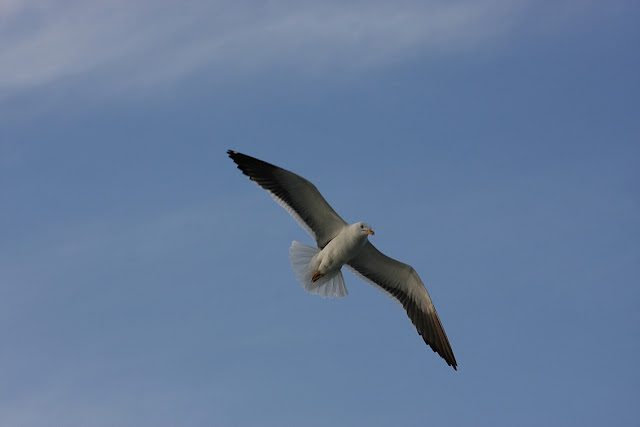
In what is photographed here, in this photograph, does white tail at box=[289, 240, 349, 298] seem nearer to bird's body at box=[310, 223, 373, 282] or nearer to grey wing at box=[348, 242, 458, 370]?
bird's body at box=[310, 223, 373, 282]

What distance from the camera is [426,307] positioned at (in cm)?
1295

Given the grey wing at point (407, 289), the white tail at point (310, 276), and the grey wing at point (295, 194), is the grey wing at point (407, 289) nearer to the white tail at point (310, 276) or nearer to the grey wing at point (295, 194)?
the white tail at point (310, 276)

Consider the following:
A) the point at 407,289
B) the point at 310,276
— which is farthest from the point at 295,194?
the point at 407,289

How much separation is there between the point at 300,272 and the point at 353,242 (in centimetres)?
128

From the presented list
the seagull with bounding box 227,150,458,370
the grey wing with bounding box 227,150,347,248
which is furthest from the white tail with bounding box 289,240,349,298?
the grey wing with bounding box 227,150,347,248

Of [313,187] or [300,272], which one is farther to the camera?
[300,272]

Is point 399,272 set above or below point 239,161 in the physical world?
below

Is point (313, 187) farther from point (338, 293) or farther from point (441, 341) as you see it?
point (441, 341)

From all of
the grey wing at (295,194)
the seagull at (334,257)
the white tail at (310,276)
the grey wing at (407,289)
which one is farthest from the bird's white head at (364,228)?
the white tail at (310,276)

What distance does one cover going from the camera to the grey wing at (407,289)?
12805mm

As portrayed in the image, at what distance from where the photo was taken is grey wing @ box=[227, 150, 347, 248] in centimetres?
1202

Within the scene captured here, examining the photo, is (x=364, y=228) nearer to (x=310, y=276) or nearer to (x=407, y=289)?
(x=310, y=276)

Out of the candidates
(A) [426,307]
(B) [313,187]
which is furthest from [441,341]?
(B) [313,187]

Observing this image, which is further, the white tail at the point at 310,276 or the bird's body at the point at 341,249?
the white tail at the point at 310,276
